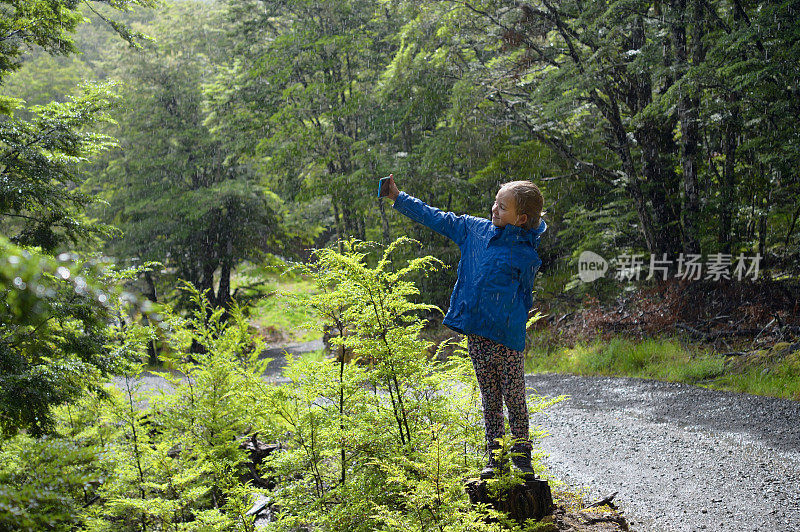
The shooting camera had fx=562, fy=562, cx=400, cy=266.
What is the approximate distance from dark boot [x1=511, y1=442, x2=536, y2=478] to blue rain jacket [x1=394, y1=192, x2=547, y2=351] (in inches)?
21.7

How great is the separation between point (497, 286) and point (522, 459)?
93cm

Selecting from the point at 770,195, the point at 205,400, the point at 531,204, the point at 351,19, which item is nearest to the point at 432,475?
the point at 531,204

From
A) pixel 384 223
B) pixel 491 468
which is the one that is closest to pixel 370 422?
pixel 491 468

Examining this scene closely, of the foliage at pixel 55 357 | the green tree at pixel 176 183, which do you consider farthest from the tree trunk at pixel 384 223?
the foliage at pixel 55 357

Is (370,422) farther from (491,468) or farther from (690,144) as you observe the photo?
(690,144)

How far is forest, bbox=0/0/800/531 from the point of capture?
125 inches

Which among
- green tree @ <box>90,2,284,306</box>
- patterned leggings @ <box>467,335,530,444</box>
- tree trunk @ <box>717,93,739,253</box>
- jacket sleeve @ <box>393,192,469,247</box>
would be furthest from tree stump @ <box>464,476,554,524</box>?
green tree @ <box>90,2,284,306</box>

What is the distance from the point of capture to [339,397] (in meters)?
3.50

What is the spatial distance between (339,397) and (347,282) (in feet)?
2.77

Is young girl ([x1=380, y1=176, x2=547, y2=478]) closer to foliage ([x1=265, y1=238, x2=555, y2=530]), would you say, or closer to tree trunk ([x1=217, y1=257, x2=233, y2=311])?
foliage ([x1=265, y1=238, x2=555, y2=530])

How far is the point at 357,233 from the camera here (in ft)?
53.1

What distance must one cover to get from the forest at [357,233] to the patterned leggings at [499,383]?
327mm

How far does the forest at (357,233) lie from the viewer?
3170 mm

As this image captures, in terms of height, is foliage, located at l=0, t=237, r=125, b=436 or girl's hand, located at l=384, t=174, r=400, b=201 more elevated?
girl's hand, located at l=384, t=174, r=400, b=201
